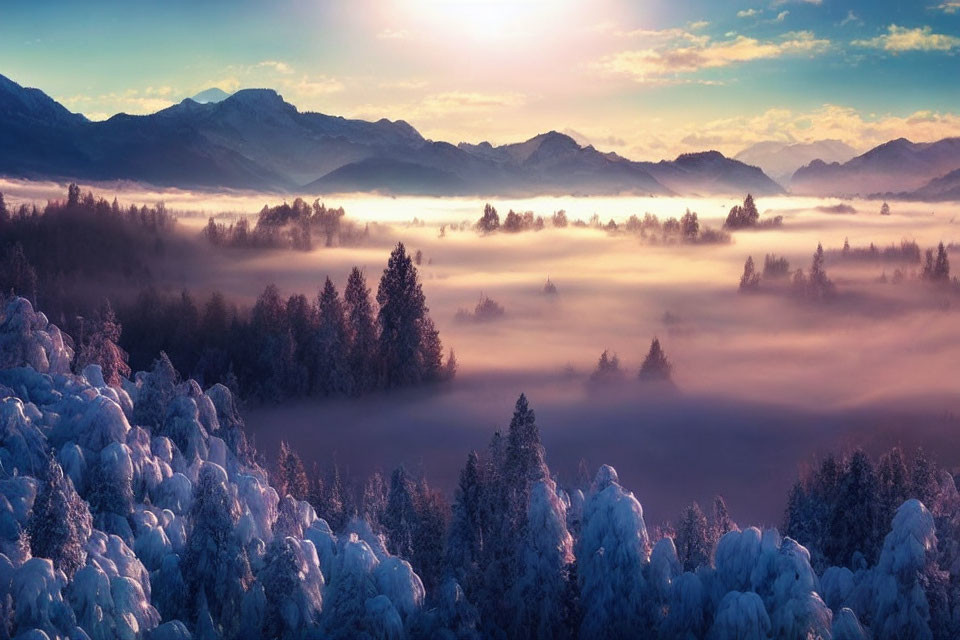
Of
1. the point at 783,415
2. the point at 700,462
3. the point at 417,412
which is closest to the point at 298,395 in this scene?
the point at 417,412

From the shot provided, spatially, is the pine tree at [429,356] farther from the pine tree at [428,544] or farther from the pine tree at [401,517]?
the pine tree at [428,544]

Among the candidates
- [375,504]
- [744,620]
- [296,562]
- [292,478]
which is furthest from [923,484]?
[296,562]

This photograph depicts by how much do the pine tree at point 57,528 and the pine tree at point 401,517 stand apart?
91.1ft

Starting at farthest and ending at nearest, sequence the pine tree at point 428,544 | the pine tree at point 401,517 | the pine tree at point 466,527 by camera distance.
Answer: the pine tree at point 428,544
the pine tree at point 401,517
the pine tree at point 466,527

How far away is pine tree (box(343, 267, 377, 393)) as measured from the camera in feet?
433

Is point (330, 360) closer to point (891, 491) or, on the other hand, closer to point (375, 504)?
point (375, 504)

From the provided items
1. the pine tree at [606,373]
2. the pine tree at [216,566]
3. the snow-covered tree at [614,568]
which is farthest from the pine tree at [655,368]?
the pine tree at [216,566]

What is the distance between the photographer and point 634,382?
6368 inches

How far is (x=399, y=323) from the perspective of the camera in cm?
13362

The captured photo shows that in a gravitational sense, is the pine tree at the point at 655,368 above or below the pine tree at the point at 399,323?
Answer: below

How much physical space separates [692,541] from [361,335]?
282 feet

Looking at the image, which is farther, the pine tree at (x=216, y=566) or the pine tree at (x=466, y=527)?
the pine tree at (x=466, y=527)

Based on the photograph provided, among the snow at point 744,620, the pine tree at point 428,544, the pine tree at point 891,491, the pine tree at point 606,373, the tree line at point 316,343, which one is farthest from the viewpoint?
the pine tree at point 606,373

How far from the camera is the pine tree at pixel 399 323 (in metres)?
132
